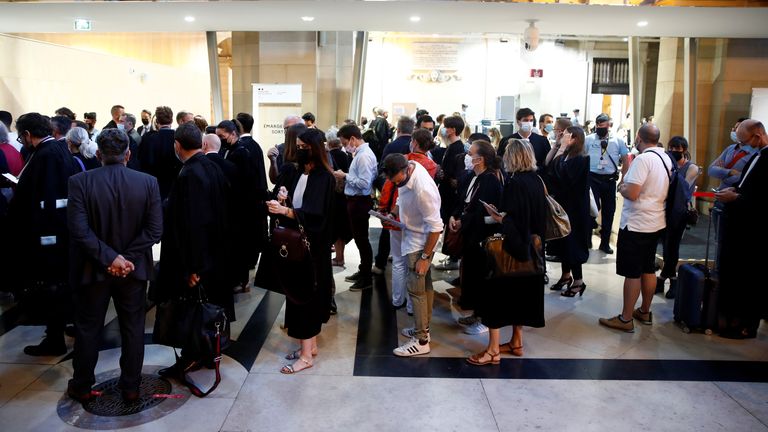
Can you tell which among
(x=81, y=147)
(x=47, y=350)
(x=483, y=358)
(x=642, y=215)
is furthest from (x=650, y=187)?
(x=47, y=350)

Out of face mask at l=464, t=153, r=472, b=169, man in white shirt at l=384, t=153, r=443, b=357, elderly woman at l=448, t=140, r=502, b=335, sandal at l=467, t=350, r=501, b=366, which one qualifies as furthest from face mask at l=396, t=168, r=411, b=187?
face mask at l=464, t=153, r=472, b=169

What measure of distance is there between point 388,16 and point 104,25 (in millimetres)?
4435

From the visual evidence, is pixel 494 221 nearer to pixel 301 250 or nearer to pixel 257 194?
pixel 301 250

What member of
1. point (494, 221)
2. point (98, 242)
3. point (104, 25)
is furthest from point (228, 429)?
point (104, 25)

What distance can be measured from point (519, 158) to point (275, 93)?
24.1 ft

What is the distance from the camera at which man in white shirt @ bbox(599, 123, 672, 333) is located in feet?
15.9

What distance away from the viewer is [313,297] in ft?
13.5

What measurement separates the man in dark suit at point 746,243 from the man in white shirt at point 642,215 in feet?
1.82

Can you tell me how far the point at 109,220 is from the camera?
3457 millimetres

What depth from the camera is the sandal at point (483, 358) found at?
4.43 meters

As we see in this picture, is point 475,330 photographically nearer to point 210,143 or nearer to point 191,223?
point 191,223

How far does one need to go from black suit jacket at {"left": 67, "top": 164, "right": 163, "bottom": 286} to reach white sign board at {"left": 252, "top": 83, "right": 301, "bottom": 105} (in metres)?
7.36

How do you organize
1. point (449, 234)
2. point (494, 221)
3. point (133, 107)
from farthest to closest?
1. point (133, 107)
2. point (449, 234)
3. point (494, 221)

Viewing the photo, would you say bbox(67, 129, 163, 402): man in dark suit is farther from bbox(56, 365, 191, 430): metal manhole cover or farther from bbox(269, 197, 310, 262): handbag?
bbox(269, 197, 310, 262): handbag
